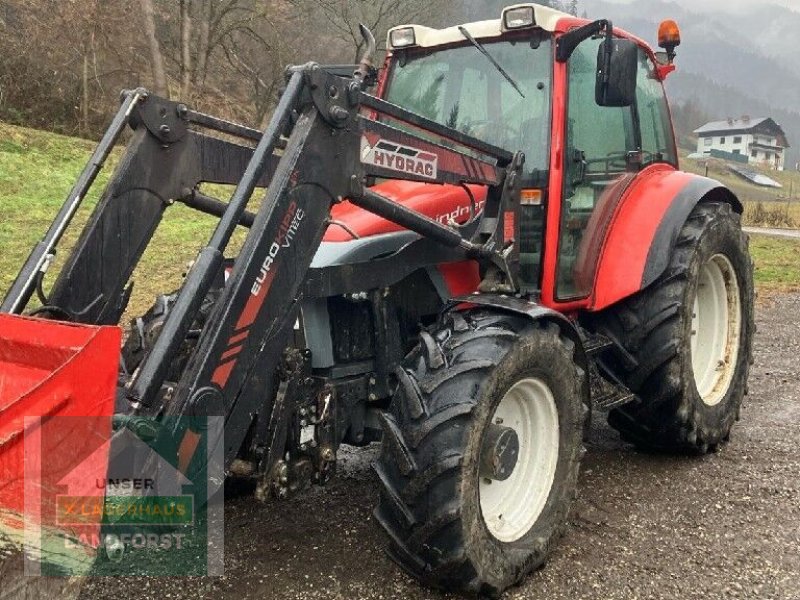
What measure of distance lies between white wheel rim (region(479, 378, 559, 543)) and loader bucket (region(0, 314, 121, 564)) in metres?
1.54

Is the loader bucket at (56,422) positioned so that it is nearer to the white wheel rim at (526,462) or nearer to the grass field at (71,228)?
the white wheel rim at (526,462)

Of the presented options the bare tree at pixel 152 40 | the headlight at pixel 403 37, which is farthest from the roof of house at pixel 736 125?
the headlight at pixel 403 37

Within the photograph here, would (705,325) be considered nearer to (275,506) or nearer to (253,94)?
(275,506)

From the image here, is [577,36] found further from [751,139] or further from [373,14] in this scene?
[751,139]

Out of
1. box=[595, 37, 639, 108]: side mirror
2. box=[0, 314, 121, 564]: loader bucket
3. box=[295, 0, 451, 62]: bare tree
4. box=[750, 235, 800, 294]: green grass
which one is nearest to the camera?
box=[0, 314, 121, 564]: loader bucket

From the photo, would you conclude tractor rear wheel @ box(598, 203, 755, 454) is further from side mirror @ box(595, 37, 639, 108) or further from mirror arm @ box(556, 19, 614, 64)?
mirror arm @ box(556, 19, 614, 64)

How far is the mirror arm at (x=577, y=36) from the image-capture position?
346 cm

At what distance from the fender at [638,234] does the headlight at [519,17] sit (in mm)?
1036

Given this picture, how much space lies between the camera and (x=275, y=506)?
3664 mm

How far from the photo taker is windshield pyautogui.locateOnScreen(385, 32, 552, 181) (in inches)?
146

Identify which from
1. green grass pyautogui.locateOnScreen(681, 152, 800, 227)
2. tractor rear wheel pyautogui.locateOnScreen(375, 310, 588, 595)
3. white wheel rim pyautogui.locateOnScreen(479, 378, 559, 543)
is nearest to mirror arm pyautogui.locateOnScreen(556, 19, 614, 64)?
tractor rear wheel pyautogui.locateOnScreen(375, 310, 588, 595)

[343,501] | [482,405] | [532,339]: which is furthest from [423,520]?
[343,501]

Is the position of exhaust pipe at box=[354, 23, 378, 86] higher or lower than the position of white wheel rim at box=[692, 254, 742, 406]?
higher

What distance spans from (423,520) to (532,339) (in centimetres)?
81
